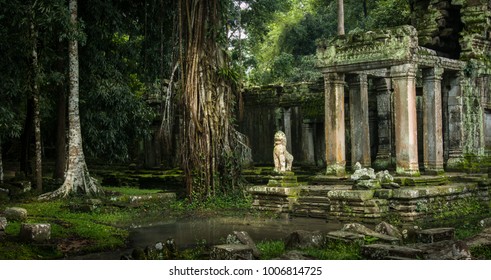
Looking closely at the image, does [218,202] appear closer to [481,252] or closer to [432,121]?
[432,121]

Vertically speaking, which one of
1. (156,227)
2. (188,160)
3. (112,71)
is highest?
(112,71)

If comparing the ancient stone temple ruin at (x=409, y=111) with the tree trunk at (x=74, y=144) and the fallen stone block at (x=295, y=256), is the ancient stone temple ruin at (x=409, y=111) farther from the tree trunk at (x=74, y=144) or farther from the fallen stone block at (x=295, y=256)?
the fallen stone block at (x=295, y=256)

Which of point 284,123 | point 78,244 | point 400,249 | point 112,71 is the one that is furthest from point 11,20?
point 400,249

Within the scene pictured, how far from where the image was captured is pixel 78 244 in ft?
28.6

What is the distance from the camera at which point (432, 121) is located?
13695 mm

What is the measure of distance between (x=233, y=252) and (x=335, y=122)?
24.2 ft

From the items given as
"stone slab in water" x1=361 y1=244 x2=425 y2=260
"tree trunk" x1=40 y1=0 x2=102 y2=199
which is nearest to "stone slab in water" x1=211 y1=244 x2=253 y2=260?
"stone slab in water" x1=361 y1=244 x2=425 y2=260

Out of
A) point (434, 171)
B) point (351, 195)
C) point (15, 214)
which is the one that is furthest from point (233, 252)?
point (434, 171)

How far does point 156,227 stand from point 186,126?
3.59 meters

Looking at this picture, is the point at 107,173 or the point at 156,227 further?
the point at 107,173

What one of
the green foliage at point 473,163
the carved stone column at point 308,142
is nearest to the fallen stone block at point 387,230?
the green foliage at point 473,163

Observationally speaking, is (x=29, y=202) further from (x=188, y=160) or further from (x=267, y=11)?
(x=267, y=11)

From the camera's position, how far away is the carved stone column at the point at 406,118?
1259 cm

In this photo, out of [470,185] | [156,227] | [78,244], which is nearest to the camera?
[78,244]
